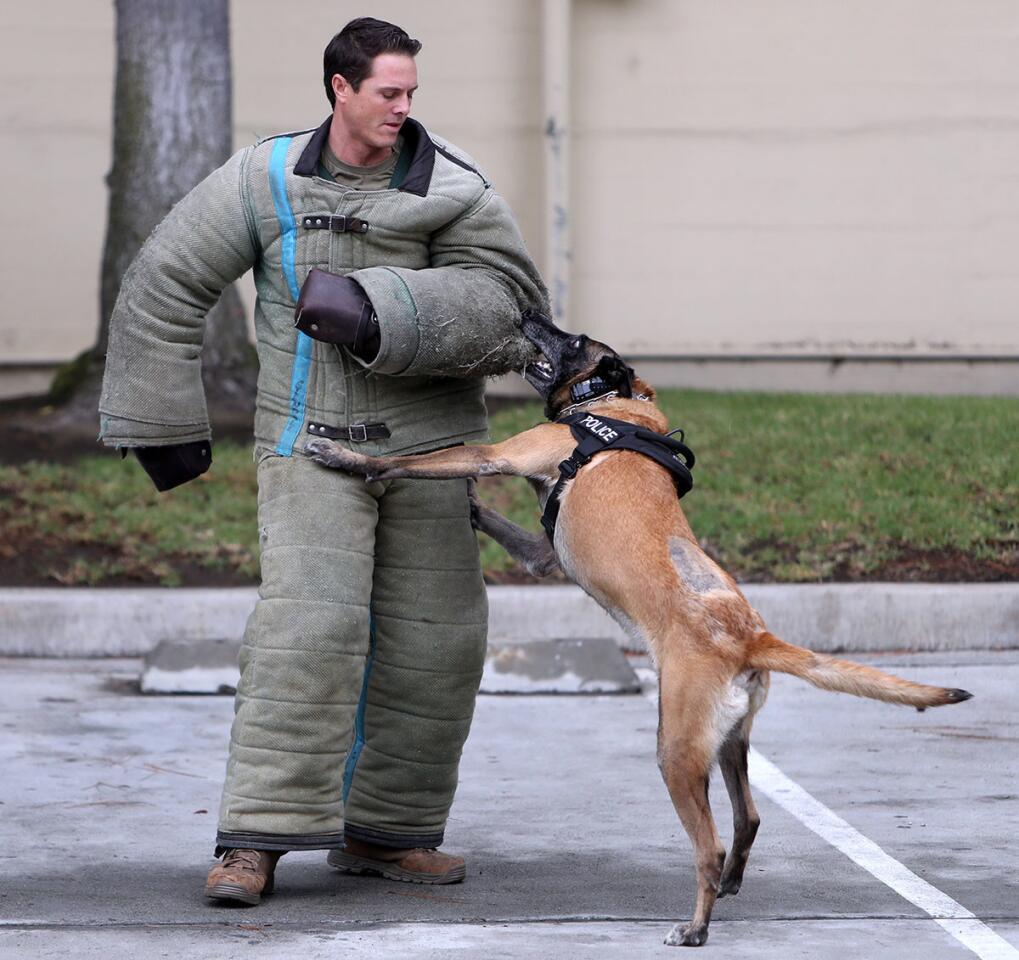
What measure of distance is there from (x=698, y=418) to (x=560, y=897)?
239 inches

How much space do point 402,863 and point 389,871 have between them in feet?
0.14

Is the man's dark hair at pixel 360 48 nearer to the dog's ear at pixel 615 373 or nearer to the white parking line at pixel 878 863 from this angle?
the dog's ear at pixel 615 373

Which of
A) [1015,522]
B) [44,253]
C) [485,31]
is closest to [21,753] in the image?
[1015,522]

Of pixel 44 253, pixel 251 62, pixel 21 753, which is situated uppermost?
pixel 251 62

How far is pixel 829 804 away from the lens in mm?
5055

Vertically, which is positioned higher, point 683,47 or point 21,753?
point 683,47

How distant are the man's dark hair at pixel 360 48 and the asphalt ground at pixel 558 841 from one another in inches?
79.2

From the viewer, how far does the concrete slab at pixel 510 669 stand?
21.8ft

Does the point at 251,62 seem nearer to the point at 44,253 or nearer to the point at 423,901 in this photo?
the point at 44,253

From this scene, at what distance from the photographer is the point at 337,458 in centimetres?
408

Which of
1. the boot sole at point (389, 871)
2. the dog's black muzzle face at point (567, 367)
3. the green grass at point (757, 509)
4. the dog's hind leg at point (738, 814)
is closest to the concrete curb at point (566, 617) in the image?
the green grass at point (757, 509)

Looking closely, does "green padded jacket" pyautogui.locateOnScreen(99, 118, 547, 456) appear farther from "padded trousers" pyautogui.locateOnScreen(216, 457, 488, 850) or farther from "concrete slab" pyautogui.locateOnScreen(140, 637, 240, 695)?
"concrete slab" pyautogui.locateOnScreen(140, 637, 240, 695)

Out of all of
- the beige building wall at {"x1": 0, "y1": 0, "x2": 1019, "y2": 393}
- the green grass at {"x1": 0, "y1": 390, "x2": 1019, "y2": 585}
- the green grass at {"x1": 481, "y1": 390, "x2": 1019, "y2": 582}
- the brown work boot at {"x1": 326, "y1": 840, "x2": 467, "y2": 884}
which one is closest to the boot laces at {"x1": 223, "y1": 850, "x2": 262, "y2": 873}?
the brown work boot at {"x1": 326, "y1": 840, "x2": 467, "y2": 884}

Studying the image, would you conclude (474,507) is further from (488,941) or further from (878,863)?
(878,863)
